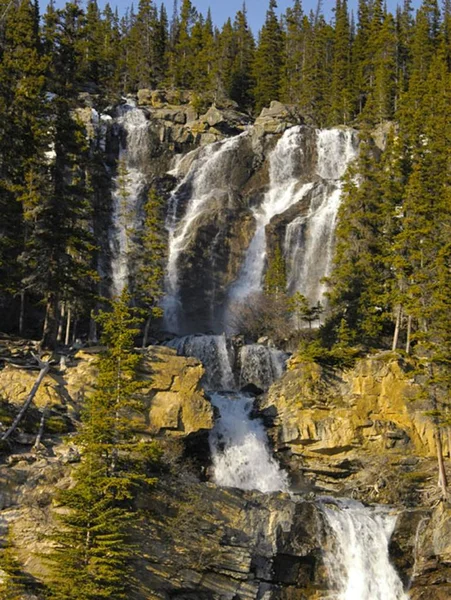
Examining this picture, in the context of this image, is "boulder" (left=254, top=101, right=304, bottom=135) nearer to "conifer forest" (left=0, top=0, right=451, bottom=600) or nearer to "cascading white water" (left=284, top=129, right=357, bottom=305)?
"conifer forest" (left=0, top=0, right=451, bottom=600)

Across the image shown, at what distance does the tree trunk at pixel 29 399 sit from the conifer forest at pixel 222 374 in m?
0.14

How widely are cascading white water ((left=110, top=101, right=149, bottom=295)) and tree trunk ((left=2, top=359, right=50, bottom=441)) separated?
2793cm

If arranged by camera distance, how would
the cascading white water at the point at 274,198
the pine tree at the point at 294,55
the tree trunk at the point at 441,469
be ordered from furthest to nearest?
the pine tree at the point at 294,55 → the cascading white water at the point at 274,198 → the tree trunk at the point at 441,469

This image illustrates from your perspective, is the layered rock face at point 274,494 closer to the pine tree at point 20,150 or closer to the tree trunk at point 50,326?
the tree trunk at point 50,326

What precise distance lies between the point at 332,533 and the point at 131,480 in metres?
8.67

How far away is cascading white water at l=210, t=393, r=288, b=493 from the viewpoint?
30.2 m

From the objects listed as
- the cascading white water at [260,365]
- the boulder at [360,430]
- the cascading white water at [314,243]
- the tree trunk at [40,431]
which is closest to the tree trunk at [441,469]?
the boulder at [360,430]

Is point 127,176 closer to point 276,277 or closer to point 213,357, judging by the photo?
point 276,277

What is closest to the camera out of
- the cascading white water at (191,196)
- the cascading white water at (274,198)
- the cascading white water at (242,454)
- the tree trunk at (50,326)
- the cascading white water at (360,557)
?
the cascading white water at (360,557)

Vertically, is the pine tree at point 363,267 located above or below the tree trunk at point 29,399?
above

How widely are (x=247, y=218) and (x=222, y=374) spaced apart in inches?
934

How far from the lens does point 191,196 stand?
63.0 m

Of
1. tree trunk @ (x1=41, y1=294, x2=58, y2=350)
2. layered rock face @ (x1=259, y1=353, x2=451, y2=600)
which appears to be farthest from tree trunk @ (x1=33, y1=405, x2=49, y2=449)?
layered rock face @ (x1=259, y1=353, x2=451, y2=600)

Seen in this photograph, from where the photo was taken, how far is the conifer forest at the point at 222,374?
69.2 feet
